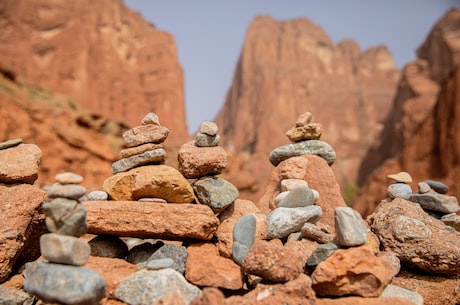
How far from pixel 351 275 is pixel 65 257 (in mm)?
2762

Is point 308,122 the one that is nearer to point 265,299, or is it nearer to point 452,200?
point 452,200

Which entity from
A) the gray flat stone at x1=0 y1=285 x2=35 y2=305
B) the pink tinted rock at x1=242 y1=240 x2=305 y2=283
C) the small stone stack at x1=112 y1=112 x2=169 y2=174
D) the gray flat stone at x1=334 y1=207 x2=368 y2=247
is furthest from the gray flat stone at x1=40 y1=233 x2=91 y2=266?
the gray flat stone at x1=334 y1=207 x2=368 y2=247

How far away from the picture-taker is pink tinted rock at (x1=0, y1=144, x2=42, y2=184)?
4512 mm

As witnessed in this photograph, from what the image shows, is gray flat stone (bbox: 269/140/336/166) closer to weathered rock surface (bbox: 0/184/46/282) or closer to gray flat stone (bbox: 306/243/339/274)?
gray flat stone (bbox: 306/243/339/274)

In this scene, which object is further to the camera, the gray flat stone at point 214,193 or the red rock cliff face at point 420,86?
the red rock cliff face at point 420,86

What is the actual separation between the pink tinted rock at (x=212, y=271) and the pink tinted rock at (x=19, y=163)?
8.22 ft

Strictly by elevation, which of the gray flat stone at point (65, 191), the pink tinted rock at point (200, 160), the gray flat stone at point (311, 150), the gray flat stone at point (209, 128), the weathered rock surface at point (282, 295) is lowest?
the weathered rock surface at point (282, 295)

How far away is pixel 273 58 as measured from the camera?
8094cm

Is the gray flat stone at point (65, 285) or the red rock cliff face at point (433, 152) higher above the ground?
the red rock cliff face at point (433, 152)

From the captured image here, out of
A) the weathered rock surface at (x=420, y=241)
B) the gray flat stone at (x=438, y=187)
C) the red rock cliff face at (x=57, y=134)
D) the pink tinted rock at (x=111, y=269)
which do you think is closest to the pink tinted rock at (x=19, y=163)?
the pink tinted rock at (x=111, y=269)

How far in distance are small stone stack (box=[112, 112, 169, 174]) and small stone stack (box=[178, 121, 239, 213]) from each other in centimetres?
33

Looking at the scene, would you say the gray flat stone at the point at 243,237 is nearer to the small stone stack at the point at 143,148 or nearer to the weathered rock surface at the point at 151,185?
the weathered rock surface at the point at 151,185

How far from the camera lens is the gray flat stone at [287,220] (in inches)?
173

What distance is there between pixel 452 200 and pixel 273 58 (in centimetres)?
7875
